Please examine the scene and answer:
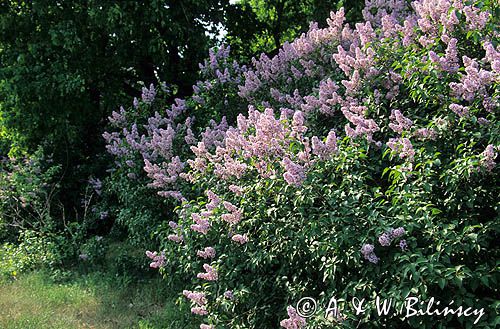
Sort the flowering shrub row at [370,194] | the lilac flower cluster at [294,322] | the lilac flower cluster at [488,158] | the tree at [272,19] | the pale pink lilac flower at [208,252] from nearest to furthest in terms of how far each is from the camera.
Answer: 1. the lilac flower cluster at [488,158]
2. the flowering shrub row at [370,194]
3. the lilac flower cluster at [294,322]
4. the pale pink lilac flower at [208,252]
5. the tree at [272,19]

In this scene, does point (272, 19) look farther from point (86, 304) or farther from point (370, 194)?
point (370, 194)

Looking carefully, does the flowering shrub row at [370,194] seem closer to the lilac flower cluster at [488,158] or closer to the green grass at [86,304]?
the lilac flower cluster at [488,158]

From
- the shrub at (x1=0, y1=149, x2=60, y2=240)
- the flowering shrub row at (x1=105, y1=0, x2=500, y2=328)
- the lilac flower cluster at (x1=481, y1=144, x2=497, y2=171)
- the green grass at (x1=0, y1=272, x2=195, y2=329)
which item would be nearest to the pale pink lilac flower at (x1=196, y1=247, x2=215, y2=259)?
the flowering shrub row at (x1=105, y1=0, x2=500, y2=328)

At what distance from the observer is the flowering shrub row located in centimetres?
316

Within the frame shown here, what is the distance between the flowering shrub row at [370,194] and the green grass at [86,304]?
2.05 ft

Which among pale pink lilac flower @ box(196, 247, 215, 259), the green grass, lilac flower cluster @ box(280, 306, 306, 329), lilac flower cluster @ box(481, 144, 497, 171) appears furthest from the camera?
the green grass

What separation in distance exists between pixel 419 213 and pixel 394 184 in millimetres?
312

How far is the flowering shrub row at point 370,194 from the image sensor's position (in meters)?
3.16

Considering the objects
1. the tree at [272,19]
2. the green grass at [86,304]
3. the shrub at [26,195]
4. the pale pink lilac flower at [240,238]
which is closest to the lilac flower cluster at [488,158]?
the pale pink lilac flower at [240,238]

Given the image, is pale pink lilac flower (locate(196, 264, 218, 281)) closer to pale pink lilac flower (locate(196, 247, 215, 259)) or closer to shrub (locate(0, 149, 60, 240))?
pale pink lilac flower (locate(196, 247, 215, 259))

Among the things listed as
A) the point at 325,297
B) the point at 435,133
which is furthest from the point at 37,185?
the point at 435,133

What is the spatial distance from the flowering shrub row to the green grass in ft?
2.05

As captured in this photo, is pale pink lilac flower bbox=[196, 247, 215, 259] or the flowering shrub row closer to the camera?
the flowering shrub row

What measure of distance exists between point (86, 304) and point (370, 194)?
11.1ft
